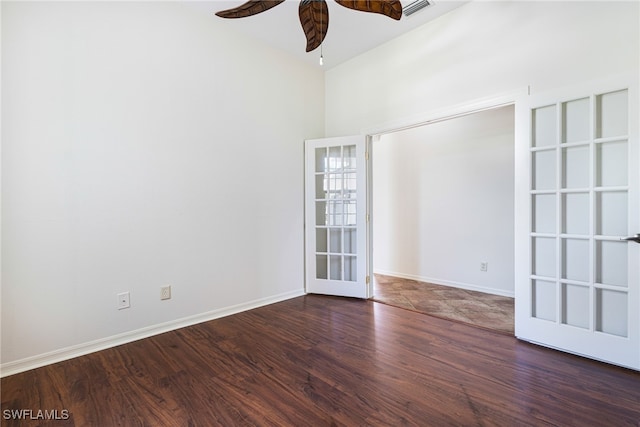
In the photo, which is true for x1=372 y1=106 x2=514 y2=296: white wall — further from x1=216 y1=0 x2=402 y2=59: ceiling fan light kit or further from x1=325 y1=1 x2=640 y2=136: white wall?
x1=216 y1=0 x2=402 y2=59: ceiling fan light kit

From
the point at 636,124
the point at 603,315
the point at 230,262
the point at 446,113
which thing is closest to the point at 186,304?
the point at 230,262

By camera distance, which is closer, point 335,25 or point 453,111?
point 453,111

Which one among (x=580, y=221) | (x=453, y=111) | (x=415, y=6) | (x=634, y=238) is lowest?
(x=634, y=238)

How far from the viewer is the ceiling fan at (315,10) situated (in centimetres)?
181

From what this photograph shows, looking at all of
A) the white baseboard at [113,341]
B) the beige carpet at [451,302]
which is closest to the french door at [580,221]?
the beige carpet at [451,302]

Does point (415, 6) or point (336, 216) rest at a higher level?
point (415, 6)

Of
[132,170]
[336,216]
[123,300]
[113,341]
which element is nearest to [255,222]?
[336,216]

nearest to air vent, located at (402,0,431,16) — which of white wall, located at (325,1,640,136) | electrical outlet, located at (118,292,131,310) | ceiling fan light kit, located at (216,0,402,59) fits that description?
white wall, located at (325,1,640,136)

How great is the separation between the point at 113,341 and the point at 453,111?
362 cm

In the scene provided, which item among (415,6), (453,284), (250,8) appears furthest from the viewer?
(453,284)

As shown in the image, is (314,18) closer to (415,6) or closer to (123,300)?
(415,6)

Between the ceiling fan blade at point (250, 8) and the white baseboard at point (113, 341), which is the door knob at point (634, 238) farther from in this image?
the white baseboard at point (113, 341)

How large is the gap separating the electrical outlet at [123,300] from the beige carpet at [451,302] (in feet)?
8.51

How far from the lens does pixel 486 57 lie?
255 cm
